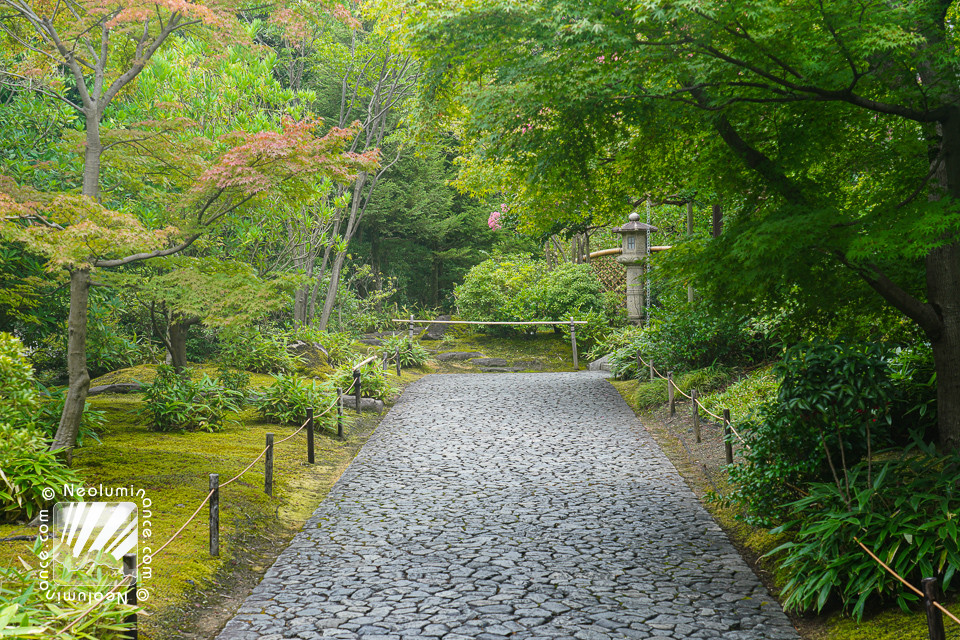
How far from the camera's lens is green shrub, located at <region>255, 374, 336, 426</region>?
10742mm

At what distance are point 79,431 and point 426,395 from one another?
710 cm

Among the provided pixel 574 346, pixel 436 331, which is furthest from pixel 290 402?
pixel 436 331

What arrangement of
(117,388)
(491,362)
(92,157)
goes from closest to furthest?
(92,157), (117,388), (491,362)

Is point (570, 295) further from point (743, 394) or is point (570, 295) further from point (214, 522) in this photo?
point (214, 522)

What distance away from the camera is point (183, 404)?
9852 millimetres

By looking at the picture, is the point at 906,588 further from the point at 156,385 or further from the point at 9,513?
the point at 156,385

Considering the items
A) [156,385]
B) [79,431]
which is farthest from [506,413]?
[79,431]

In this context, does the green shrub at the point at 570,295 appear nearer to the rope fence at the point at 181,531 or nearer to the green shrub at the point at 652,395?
the green shrub at the point at 652,395

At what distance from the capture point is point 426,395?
561 inches

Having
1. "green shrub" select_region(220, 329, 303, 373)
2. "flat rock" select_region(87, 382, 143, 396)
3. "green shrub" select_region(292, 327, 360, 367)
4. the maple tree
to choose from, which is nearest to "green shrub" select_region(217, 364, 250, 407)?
"green shrub" select_region(220, 329, 303, 373)

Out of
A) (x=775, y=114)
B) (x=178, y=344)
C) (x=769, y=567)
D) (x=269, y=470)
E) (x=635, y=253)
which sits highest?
(x=775, y=114)

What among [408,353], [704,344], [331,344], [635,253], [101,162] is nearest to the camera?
[101,162]

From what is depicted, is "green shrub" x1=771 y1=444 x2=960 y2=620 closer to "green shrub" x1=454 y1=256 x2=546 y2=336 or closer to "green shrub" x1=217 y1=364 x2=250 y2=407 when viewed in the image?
"green shrub" x1=217 y1=364 x2=250 y2=407

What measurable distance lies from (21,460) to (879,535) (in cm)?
654
